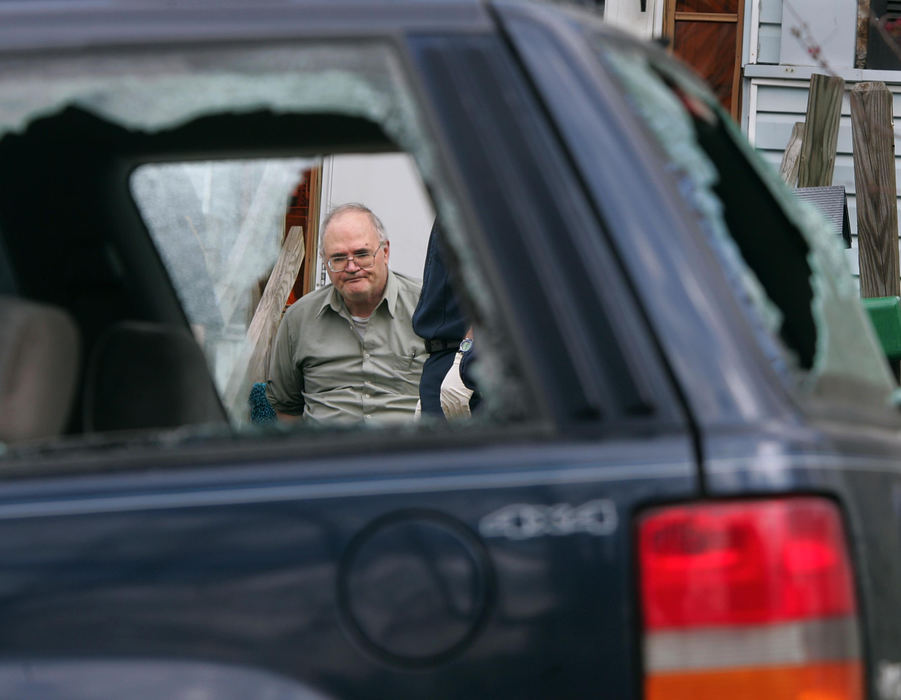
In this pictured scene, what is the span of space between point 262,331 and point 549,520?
2.36 m

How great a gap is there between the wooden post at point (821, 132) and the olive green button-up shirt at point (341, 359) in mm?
2219

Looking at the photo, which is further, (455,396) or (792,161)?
(792,161)

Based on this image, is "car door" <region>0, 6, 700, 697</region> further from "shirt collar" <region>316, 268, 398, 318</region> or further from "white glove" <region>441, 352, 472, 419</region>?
"shirt collar" <region>316, 268, 398, 318</region>

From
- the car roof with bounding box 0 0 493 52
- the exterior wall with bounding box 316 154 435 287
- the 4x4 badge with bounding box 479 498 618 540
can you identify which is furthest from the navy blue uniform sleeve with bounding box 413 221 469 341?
the 4x4 badge with bounding box 479 498 618 540

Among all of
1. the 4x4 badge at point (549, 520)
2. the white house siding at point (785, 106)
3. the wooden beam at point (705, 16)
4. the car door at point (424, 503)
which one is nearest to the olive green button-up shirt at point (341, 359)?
the car door at point (424, 503)

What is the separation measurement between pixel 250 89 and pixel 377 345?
2732 millimetres

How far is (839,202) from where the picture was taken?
4.65 meters

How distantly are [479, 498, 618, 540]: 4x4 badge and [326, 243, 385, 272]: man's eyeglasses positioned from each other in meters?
3.13

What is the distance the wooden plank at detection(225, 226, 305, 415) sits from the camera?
7.43ft

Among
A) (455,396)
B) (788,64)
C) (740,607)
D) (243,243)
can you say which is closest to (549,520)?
(740,607)

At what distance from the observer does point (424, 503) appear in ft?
3.93

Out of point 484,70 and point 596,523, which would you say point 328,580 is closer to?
point 596,523

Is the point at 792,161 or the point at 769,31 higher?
the point at 769,31

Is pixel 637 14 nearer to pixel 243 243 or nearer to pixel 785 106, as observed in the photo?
pixel 785 106
